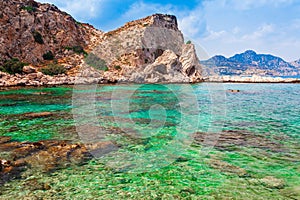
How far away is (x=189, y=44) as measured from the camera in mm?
69438

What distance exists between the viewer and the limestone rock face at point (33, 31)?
54.0 metres

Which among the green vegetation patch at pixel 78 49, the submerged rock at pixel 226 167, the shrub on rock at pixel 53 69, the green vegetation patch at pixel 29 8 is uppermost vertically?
the green vegetation patch at pixel 29 8

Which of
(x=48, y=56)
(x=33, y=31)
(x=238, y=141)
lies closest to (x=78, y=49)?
(x=48, y=56)

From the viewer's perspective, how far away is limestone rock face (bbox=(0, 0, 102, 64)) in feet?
177

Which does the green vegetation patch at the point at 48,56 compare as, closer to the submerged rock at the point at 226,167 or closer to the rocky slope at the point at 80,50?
the rocky slope at the point at 80,50

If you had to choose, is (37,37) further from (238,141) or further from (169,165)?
(169,165)

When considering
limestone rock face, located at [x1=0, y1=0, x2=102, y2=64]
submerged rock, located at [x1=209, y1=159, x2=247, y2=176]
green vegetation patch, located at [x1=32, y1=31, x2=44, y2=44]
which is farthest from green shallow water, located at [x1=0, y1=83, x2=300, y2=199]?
green vegetation patch, located at [x1=32, y1=31, x2=44, y2=44]

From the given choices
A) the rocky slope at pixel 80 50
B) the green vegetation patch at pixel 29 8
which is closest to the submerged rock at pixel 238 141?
the rocky slope at pixel 80 50

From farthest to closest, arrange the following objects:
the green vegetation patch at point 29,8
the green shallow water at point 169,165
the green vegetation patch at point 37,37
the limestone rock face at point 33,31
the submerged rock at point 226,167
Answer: the green vegetation patch at point 29,8, the green vegetation patch at point 37,37, the limestone rock face at point 33,31, the submerged rock at point 226,167, the green shallow water at point 169,165

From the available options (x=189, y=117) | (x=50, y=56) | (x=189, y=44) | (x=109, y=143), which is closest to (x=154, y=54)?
(x=189, y=44)

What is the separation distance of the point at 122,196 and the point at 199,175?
2339 mm

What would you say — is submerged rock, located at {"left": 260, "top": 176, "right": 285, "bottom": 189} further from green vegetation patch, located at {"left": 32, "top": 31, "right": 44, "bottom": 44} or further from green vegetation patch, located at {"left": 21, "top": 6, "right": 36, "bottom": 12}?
green vegetation patch, located at {"left": 21, "top": 6, "right": 36, "bottom": 12}

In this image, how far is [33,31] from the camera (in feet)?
194

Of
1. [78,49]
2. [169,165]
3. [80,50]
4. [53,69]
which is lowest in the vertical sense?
[169,165]
